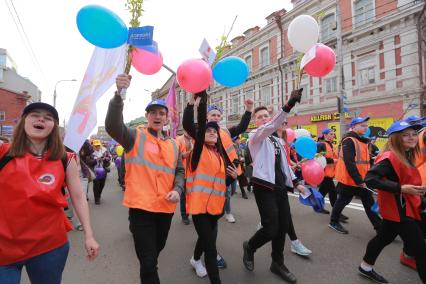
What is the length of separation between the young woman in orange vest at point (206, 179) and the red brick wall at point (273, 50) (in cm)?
2171

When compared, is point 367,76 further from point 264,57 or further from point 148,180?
point 148,180

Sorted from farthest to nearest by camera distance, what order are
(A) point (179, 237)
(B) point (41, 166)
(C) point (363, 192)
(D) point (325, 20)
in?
1. (D) point (325, 20)
2. (A) point (179, 237)
3. (C) point (363, 192)
4. (B) point (41, 166)

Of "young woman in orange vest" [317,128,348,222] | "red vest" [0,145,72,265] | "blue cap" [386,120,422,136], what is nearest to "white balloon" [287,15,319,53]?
"blue cap" [386,120,422,136]

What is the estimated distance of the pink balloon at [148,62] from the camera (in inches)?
123

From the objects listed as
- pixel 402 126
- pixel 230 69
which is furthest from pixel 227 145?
pixel 402 126

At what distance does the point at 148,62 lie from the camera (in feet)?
11.0

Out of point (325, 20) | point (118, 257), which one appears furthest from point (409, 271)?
point (325, 20)

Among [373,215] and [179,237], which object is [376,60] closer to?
[373,215]

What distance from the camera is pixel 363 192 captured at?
460cm

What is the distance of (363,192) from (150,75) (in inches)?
147

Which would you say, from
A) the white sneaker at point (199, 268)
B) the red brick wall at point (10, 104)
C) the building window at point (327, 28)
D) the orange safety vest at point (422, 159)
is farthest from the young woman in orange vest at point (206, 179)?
the red brick wall at point (10, 104)

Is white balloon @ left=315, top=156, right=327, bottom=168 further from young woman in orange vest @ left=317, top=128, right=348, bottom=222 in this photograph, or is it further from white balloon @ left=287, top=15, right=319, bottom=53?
white balloon @ left=287, top=15, right=319, bottom=53

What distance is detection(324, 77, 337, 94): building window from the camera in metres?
18.4

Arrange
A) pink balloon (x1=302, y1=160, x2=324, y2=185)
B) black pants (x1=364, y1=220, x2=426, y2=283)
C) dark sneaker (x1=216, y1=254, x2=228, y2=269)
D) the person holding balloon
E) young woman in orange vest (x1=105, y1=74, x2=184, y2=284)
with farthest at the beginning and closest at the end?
pink balloon (x1=302, y1=160, x2=324, y2=185)
dark sneaker (x1=216, y1=254, x2=228, y2=269)
the person holding balloon
black pants (x1=364, y1=220, x2=426, y2=283)
young woman in orange vest (x1=105, y1=74, x2=184, y2=284)
